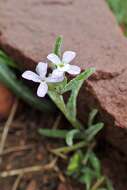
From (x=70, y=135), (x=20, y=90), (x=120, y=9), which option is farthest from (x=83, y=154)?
(x=120, y=9)

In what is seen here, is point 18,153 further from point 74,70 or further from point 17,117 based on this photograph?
point 74,70

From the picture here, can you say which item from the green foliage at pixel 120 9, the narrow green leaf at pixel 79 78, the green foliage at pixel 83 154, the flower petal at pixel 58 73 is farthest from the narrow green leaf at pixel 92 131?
the green foliage at pixel 120 9

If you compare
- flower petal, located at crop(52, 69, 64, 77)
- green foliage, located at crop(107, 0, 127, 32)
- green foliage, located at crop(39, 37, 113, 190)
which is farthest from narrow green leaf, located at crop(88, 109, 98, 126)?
green foliage, located at crop(107, 0, 127, 32)

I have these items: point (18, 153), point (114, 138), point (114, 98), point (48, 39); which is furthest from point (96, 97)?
point (18, 153)

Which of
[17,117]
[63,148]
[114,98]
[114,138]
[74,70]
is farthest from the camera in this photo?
[17,117]

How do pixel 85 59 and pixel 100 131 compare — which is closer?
pixel 85 59

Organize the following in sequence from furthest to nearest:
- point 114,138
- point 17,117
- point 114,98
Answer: point 17,117 < point 114,138 < point 114,98

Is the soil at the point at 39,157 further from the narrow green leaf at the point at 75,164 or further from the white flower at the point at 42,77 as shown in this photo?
the white flower at the point at 42,77
